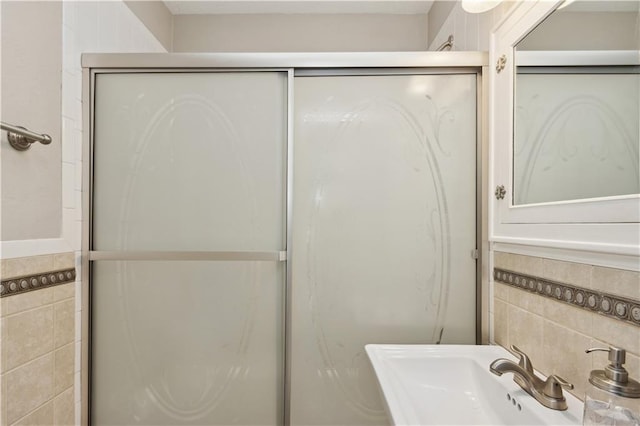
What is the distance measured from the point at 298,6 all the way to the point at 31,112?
1614 millimetres

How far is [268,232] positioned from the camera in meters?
1.40

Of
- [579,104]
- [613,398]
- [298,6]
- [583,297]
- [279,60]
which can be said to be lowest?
[613,398]

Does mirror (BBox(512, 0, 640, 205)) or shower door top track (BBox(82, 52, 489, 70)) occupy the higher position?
shower door top track (BBox(82, 52, 489, 70))

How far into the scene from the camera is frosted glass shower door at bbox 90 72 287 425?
139 centimetres

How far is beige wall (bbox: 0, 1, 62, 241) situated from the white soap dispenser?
5.07ft

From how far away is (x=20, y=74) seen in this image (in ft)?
3.56

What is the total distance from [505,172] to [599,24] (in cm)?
50

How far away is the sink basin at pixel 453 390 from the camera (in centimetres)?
80

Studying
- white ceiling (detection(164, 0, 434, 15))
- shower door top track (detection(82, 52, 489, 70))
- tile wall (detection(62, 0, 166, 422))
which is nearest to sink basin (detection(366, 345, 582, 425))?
shower door top track (detection(82, 52, 489, 70))

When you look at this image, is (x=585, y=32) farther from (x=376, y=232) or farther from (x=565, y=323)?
(x=376, y=232)

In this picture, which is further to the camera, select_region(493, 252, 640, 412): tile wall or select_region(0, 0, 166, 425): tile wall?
select_region(0, 0, 166, 425): tile wall

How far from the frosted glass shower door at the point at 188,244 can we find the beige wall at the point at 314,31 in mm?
984

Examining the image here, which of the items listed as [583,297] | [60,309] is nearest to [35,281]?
[60,309]

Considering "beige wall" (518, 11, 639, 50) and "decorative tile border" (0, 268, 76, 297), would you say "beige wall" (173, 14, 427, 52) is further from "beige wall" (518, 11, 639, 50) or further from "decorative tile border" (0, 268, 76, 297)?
"decorative tile border" (0, 268, 76, 297)
